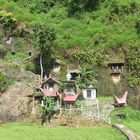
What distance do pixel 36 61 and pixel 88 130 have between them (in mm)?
13750

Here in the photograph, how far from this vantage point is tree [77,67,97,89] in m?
52.5

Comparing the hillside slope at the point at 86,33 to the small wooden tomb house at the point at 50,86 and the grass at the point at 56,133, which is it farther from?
the grass at the point at 56,133

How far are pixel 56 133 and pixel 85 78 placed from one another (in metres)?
11.1

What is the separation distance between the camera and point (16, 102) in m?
49.6

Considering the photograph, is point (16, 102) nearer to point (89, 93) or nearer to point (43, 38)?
point (43, 38)

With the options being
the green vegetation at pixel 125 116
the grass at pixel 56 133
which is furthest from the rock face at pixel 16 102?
the green vegetation at pixel 125 116

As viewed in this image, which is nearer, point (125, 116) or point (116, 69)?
point (125, 116)

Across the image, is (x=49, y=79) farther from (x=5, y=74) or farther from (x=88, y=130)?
(x=88, y=130)

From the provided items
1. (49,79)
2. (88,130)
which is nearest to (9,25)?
(49,79)

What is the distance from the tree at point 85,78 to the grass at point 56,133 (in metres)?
7.43

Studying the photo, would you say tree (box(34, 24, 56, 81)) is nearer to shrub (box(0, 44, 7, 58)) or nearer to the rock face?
the rock face

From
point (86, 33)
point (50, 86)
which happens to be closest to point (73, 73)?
point (50, 86)

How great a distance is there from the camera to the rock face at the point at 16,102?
161ft

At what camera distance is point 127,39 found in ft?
181
